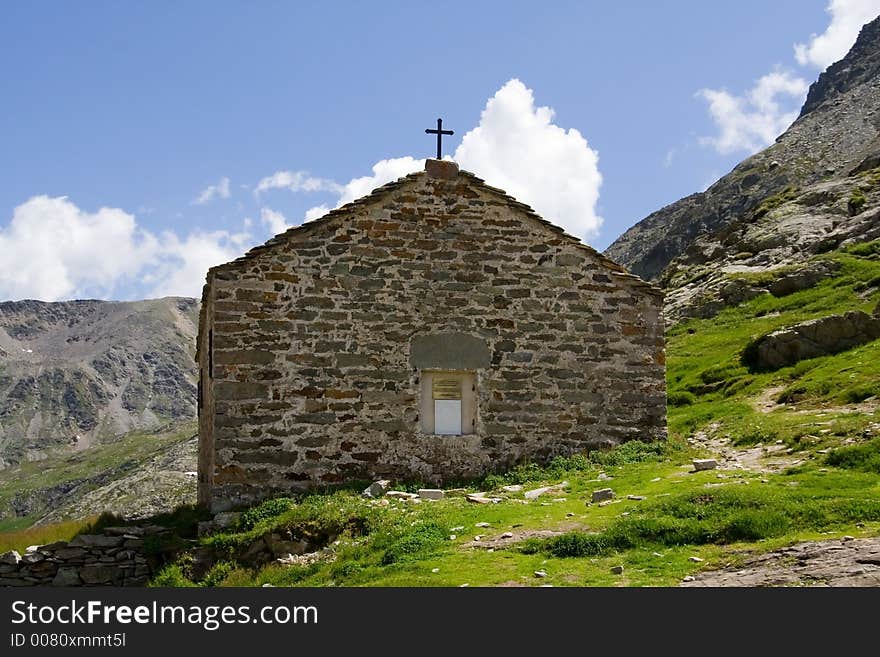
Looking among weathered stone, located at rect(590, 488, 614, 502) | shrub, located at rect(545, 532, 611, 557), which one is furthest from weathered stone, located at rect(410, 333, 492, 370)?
shrub, located at rect(545, 532, 611, 557)

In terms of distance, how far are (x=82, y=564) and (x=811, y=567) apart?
1091 centimetres

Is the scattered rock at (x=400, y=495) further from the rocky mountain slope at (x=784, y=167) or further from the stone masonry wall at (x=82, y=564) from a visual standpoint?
the rocky mountain slope at (x=784, y=167)

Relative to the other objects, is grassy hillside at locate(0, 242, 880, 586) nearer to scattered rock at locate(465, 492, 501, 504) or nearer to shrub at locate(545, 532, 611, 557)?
shrub at locate(545, 532, 611, 557)

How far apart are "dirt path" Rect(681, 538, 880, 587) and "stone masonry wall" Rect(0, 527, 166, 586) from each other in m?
9.33

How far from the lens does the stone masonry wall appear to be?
581 inches

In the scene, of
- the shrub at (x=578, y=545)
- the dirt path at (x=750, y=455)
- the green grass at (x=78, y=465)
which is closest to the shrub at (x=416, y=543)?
the shrub at (x=578, y=545)

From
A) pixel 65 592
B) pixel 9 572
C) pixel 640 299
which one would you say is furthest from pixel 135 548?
pixel 640 299

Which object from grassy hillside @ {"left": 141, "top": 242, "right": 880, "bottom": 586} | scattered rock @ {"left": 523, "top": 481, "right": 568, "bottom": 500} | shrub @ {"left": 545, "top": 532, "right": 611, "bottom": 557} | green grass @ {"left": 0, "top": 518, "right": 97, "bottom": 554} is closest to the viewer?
grassy hillside @ {"left": 141, "top": 242, "right": 880, "bottom": 586}

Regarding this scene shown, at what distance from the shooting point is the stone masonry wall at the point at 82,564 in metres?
14.8

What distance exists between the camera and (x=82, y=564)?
15.0 meters

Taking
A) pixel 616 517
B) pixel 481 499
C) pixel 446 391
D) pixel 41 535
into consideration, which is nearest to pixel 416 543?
pixel 616 517

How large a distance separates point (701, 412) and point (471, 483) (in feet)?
28.4

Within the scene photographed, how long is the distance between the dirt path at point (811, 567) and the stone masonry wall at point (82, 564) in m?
9.33

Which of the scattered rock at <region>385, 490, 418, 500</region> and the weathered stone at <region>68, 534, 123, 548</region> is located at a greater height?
the scattered rock at <region>385, 490, 418, 500</region>
